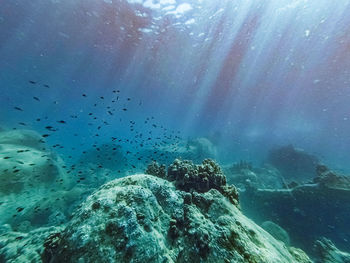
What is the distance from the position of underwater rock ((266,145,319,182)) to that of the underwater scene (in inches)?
5.9

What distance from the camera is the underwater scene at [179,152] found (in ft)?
10.5

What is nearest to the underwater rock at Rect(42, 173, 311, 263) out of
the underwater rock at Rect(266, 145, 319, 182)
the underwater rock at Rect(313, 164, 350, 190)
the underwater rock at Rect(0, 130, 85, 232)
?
the underwater rock at Rect(0, 130, 85, 232)

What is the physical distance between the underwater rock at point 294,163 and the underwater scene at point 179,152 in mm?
150

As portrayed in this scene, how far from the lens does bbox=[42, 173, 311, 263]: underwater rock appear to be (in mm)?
2672

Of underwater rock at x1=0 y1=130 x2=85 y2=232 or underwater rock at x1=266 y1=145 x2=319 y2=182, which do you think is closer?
underwater rock at x1=0 y1=130 x2=85 y2=232

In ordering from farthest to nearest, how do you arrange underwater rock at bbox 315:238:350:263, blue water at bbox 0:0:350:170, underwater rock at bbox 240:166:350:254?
blue water at bbox 0:0:350:170 < underwater rock at bbox 240:166:350:254 < underwater rock at bbox 315:238:350:263

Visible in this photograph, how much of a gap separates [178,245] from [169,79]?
35.4 meters

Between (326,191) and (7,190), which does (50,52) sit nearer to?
(7,190)

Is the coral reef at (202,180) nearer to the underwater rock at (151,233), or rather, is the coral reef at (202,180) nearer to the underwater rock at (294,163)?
the underwater rock at (151,233)

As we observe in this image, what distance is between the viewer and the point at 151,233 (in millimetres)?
3010

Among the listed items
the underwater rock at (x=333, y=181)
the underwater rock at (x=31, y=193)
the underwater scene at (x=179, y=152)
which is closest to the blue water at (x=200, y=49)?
the underwater scene at (x=179, y=152)

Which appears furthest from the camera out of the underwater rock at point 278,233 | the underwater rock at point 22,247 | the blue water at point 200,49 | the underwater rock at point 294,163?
the underwater rock at point 294,163

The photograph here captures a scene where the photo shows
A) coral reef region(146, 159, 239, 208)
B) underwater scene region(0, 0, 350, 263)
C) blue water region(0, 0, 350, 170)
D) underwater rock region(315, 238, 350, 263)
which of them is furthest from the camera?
blue water region(0, 0, 350, 170)

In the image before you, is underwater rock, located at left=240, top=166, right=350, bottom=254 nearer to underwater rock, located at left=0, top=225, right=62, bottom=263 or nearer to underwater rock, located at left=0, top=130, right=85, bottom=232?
underwater rock, located at left=0, top=225, right=62, bottom=263
